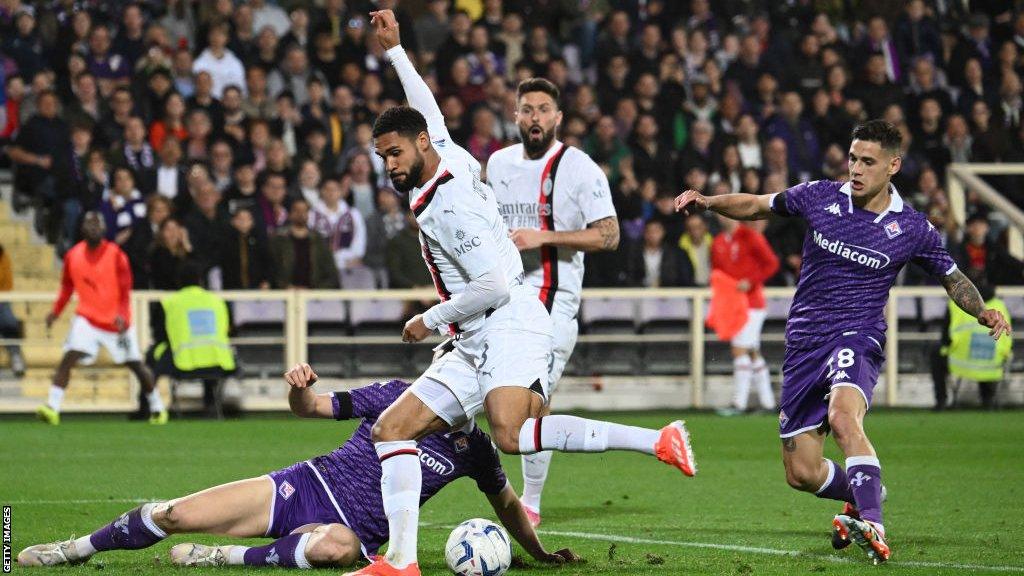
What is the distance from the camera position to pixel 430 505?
381 inches

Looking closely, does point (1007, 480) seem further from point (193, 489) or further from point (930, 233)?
point (193, 489)

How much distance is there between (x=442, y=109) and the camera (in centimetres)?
1844

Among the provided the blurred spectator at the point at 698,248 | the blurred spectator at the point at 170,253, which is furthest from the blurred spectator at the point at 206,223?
the blurred spectator at the point at 698,248

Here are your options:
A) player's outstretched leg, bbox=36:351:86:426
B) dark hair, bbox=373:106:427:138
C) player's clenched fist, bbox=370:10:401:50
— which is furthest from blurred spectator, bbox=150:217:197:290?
dark hair, bbox=373:106:427:138

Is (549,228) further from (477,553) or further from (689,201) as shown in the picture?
(477,553)

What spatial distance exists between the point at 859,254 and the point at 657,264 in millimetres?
10208

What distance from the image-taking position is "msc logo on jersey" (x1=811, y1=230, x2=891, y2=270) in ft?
25.4

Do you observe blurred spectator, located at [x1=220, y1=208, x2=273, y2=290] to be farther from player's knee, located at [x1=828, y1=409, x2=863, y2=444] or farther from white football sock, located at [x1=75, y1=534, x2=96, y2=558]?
player's knee, located at [x1=828, y1=409, x2=863, y2=444]

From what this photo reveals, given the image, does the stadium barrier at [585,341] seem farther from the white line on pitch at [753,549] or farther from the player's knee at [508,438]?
the player's knee at [508,438]

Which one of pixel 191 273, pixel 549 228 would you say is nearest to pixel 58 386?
pixel 191 273

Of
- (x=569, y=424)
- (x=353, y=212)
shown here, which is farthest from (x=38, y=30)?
(x=569, y=424)

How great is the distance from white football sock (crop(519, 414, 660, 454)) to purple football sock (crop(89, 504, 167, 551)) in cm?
161

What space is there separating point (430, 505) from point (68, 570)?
325cm

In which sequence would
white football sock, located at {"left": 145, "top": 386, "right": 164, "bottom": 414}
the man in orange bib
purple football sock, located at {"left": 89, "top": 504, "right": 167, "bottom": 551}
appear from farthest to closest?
white football sock, located at {"left": 145, "top": 386, "right": 164, "bottom": 414} < the man in orange bib < purple football sock, located at {"left": 89, "top": 504, "right": 167, "bottom": 551}
